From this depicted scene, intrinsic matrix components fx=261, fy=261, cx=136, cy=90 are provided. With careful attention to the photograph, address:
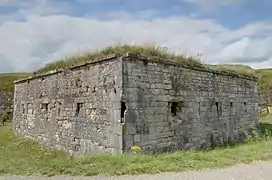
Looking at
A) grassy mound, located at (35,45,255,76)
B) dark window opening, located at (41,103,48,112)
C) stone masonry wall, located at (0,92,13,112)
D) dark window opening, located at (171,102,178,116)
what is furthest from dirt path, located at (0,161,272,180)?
stone masonry wall, located at (0,92,13,112)

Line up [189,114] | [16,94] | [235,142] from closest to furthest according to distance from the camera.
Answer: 1. [189,114]
2. [235,142]
3. [16,94]

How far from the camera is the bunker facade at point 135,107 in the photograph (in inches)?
298

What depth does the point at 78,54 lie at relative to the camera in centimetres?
1042

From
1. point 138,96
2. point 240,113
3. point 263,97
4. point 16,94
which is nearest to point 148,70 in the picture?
point 138,96

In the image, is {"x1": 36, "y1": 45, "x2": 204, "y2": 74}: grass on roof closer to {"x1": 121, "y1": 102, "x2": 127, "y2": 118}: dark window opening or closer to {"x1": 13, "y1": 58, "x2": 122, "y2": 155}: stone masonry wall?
{"x1": 13, "y1": 58, "x2": 122, "y2": 155}: stone masonry wall

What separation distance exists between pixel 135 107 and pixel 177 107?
209cm

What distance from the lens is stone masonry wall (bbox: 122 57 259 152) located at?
300 inches

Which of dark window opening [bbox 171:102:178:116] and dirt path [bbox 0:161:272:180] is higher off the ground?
dark window opening [bbox 171:102:178:116]

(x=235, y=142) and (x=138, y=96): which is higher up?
(x=138, y=96)

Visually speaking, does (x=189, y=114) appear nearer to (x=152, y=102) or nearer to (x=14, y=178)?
(x=152, y=102)

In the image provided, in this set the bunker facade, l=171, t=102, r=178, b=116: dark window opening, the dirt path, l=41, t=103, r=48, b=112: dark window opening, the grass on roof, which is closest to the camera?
the dirt path

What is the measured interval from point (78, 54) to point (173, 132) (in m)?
4.86

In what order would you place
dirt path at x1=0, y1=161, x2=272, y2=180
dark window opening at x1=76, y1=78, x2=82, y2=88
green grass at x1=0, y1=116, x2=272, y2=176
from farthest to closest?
1. dark window opening at x1=76, y1=78, x2=82, y2=88
2. green grass at x1=0, y1=116, x2=272, y2=176
3. dirt path at x1=0, y1=161, x2=272, y2=180

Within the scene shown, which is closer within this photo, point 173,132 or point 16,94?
point 173,132
